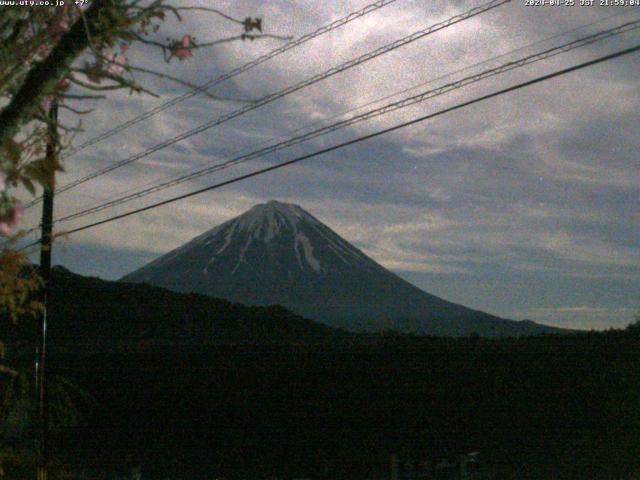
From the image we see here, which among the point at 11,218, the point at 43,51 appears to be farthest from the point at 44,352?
the point at 11,218

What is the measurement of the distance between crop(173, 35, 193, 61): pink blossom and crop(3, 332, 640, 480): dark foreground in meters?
15.8

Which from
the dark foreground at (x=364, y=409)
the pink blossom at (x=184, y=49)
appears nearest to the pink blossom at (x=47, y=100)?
the pink blossom at (x=184, y=49)

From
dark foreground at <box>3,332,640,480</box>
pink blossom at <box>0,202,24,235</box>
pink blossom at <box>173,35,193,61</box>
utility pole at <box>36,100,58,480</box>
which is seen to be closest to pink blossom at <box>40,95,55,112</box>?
pink blossom at <box>173,35,193,61</box>

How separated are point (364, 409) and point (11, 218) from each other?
22.8 m

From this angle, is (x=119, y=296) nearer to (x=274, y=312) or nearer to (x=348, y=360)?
(x=274, y=312)

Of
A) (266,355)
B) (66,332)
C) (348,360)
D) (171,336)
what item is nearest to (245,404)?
(266,355)

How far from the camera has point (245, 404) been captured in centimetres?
Answer: 2623

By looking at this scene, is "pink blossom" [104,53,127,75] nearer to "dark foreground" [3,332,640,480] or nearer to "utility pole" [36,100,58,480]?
"utility pole" [36,100,58,480]

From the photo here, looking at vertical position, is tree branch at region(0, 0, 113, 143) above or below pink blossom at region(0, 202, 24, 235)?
above

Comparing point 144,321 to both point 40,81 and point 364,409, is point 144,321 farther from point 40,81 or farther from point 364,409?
point 40,81

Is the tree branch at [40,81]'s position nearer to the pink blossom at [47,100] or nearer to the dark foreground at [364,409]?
the pink blossom at [47,100]

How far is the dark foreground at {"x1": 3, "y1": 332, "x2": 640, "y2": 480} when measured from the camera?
2053cm

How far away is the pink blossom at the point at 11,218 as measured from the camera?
247 centimetres

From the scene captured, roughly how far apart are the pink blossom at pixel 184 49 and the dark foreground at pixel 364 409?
622 inches
